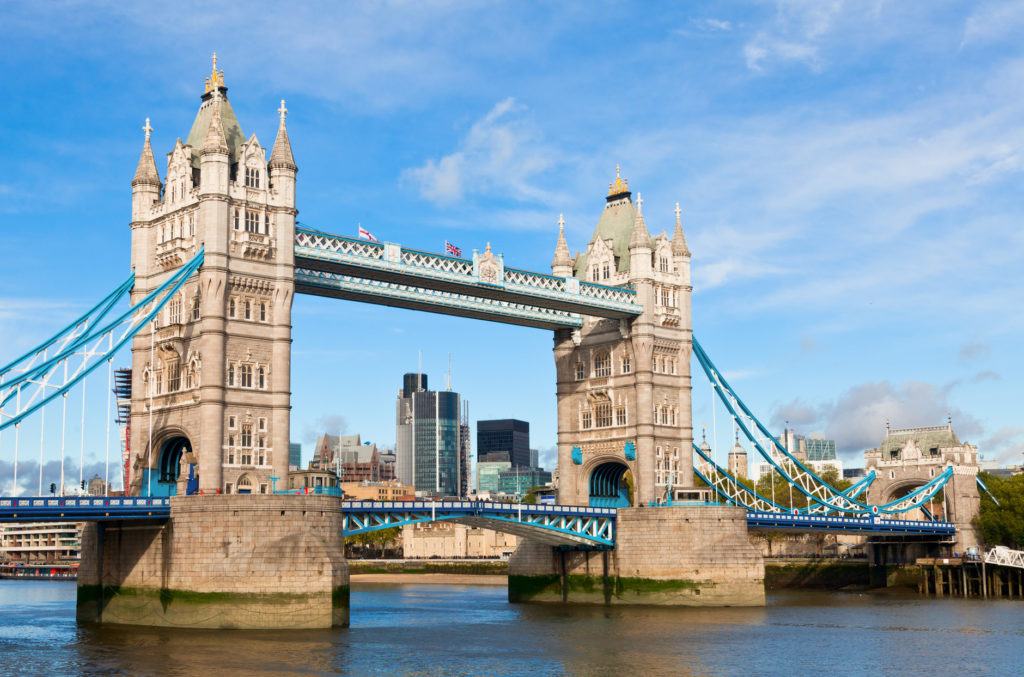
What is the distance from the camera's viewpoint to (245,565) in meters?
61.7

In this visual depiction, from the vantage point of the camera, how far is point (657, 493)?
90.2m

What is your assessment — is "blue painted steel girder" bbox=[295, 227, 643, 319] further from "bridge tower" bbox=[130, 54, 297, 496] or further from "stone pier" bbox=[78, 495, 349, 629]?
"stone pier" bbox=[78, 495, 349, 629]

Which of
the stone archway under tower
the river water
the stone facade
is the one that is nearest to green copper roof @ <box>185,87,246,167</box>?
the stone archway under tower

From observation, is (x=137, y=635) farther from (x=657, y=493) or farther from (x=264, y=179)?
(x=657, y=493)

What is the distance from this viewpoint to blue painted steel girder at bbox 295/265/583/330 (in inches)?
2985

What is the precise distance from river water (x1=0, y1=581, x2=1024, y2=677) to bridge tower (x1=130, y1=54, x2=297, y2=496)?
10717 mm

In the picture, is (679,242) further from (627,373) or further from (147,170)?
(147,170)

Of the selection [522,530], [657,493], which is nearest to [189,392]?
[522,530]

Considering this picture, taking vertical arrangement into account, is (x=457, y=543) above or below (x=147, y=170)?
below

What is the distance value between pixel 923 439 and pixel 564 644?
2854 inches

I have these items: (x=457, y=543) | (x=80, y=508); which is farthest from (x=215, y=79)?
(x=457, y=543)

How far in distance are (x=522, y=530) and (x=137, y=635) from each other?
3127cm

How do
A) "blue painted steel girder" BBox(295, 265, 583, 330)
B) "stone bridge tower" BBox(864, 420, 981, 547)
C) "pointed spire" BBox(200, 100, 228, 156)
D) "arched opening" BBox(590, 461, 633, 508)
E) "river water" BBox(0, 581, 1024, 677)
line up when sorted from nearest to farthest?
1. "river water" BBox(0, 581, 1024, 677)
2. "pointed spire" BBox(200, 100, 228, 156)
3. "blue painted steel girder" BBox(295, 265, 583, 330)
4. "arched opening" BBox(590, 461, 633, 508)
5. "stone bridge tower" BBox(864, 420, 981, 547)

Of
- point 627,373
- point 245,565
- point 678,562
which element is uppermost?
point 627,373
